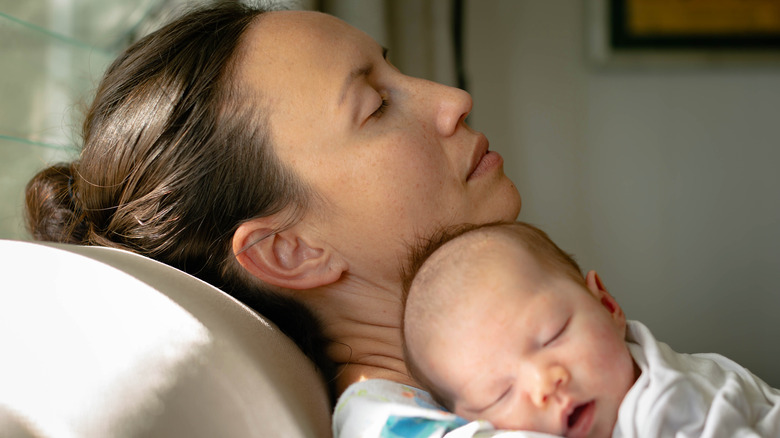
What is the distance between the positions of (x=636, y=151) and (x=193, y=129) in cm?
254

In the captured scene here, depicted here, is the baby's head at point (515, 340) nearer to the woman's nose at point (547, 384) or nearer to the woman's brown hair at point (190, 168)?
the woman's nose at point (547, 384)

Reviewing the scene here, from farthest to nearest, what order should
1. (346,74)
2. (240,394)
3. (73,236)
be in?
1. (73,236)
2. (346,74)
3. (240,394)

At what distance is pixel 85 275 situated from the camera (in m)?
0.61

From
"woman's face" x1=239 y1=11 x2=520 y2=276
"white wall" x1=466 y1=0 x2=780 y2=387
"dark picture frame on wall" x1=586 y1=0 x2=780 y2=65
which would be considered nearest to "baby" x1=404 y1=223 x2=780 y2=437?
"woman's face" x1=239 y1=11 x2=520 y2=276

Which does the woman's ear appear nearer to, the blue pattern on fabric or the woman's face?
the woman's face

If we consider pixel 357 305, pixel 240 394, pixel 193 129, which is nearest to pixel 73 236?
pixel 193 129

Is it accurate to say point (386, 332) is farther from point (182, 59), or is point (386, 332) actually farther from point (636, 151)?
point (636, 151)

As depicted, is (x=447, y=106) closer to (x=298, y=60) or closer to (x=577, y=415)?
(x=298, y=60)

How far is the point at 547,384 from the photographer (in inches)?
24.8

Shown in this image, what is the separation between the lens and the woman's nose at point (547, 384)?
63 centimetres

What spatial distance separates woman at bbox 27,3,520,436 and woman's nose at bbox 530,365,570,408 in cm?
29

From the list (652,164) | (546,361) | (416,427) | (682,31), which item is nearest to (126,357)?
(416,427)

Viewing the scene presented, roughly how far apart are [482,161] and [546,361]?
0.39 meters

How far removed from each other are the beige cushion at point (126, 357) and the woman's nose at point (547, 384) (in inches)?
9.2
